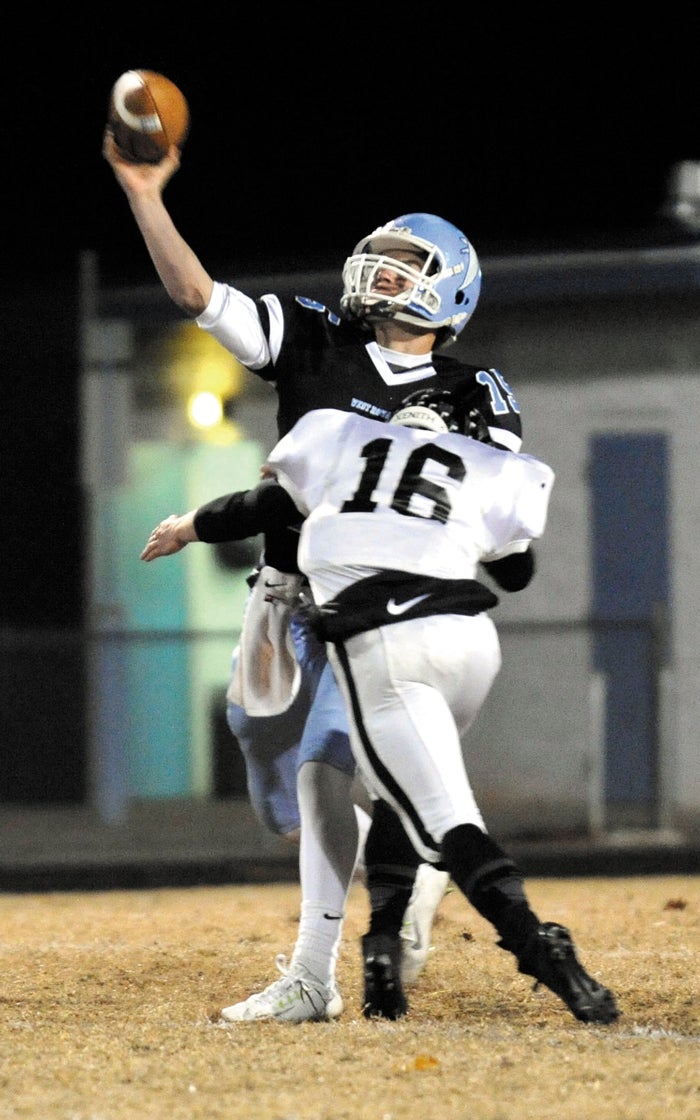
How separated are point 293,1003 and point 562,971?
0.86 m

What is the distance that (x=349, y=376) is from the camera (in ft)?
17.1

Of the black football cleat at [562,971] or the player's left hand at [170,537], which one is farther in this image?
the player's left hand at [170,537]

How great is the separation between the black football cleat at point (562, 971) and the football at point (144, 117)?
7.69 feet

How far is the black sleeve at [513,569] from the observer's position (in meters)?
4.98

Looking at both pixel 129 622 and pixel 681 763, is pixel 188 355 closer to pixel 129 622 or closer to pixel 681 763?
pixel 129 622

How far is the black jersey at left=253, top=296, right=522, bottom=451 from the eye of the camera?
5.15m

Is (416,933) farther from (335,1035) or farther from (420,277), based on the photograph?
(420,277)

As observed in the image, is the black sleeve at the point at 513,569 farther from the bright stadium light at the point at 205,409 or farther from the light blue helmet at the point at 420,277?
the bright stadium light at the point at 205,409

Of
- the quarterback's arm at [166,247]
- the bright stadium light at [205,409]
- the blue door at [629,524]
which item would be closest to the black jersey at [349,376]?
the quarterback's arm at [166,247]

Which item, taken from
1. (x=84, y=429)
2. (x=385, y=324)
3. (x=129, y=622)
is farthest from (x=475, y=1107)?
(x=84, y=429)

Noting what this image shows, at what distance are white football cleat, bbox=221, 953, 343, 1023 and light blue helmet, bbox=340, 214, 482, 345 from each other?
1808mm

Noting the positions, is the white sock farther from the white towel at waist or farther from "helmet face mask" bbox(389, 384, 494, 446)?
"helmet face mask" bbox(389, 384, 494, 446)

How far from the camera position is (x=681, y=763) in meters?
Answer: 12.3

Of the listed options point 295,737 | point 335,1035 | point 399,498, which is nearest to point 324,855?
point 335,1035
